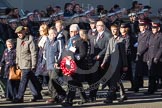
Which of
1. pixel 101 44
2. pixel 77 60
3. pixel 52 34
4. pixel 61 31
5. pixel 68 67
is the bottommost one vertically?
pixel 68 67

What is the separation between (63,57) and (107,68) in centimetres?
117

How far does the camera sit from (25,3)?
26.7 meters

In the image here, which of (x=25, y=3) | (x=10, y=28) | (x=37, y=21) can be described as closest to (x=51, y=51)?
(x=10, y=28)

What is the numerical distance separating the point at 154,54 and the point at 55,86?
294cm

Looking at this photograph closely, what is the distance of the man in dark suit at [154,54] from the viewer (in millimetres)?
13898

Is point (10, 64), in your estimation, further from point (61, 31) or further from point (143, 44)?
point (143, 44)

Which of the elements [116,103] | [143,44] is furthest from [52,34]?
[143,44]

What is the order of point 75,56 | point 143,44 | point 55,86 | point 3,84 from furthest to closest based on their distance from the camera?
point 143,44, point 3,84, point 55,86, point 75,56

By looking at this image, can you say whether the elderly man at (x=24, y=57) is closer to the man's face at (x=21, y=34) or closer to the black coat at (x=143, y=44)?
the man's face at (x=21, y=34)

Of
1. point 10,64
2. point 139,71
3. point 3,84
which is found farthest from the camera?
point 139,71

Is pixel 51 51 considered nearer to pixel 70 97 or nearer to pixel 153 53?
pixel 70 97

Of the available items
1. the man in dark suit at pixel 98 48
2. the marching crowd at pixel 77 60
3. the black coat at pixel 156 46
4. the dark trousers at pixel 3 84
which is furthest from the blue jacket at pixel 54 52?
the black coat at pixel 156 46

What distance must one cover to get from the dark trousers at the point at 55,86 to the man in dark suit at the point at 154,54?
8.68 feet

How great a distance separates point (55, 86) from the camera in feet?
41.0
